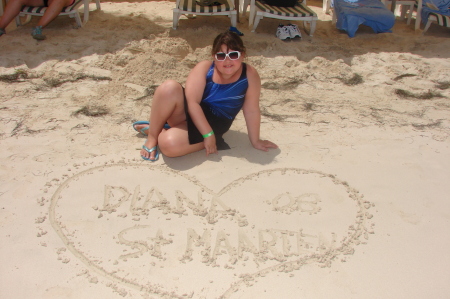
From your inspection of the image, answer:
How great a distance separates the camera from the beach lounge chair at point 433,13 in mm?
6215

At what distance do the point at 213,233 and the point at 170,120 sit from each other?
1153 mm

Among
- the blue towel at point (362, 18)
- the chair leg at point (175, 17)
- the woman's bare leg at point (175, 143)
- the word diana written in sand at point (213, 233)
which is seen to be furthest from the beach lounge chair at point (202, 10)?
the word diana written in sand at point (213, 233)

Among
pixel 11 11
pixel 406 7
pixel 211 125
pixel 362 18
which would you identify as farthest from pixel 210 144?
pixel 406 7

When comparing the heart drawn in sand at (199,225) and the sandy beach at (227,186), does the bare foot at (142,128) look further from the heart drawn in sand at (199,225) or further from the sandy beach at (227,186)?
the heart drawn in sand at (199,225)

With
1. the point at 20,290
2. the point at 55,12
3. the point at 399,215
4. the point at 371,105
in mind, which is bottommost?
the point at 20,290

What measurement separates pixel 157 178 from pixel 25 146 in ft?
3.78

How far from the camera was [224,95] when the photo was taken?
3125 mm

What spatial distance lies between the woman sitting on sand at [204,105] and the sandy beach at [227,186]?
0.16 metres

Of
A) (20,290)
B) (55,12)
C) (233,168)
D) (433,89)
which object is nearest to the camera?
(20,290)

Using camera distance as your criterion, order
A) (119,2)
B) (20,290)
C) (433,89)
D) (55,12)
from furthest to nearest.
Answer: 1. (119,2)
2. (55,12)
3. (433,89)
4. (20,290)

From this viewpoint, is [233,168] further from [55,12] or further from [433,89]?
[55,12]

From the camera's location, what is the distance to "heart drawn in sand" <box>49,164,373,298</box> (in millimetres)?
2205

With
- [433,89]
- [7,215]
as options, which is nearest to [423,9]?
[433,89]

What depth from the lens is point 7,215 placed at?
250 centimetres
